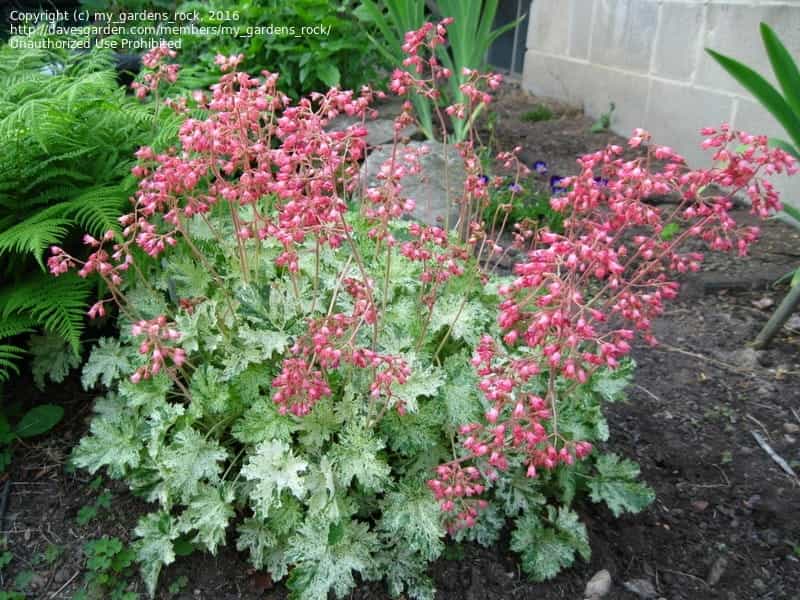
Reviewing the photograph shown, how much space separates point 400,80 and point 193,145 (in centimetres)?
59

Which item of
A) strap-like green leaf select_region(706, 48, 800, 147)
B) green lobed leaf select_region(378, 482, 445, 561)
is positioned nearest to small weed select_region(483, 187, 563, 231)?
strap-like green leaf select_region(706, 48, 800, 147)

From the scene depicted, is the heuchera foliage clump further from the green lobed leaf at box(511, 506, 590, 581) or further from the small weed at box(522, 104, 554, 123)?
the small weed at box(522, 104, 554, 123)

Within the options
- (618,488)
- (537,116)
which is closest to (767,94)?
(618,488)

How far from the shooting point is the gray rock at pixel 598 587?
6.02 ft

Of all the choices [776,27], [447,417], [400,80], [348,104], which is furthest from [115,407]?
[776,27]

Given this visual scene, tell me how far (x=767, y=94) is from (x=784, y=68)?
0.10m

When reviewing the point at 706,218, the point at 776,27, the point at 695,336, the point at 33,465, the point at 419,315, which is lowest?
the point at 33,465

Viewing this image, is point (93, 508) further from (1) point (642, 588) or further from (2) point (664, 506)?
(2) point (664, 506)

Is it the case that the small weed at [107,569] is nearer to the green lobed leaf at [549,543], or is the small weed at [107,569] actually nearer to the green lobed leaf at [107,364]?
the green lobed leaf at [107,364]

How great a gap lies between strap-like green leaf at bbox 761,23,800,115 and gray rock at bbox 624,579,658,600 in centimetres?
181

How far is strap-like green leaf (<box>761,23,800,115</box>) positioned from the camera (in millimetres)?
2328

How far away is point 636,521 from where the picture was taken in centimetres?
208

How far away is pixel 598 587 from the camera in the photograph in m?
1.84

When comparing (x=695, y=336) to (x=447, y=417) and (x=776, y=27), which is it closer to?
(x=447, y=417)
